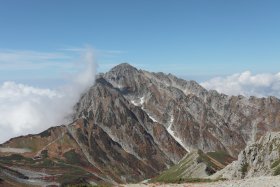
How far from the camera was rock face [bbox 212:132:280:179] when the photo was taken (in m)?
155

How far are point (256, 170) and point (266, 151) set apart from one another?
16.7m

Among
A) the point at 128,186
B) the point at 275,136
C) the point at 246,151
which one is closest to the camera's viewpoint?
the point at 128,186

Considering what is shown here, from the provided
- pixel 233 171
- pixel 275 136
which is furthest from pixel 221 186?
pixel 275 136

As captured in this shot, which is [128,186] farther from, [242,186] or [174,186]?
[242,186]

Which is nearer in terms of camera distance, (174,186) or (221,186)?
(221,186)

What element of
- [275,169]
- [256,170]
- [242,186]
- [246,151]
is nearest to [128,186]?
[242,186]

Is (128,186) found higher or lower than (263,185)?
lower

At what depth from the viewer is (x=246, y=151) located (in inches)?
6747

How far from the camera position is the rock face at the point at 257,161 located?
15475 centimetres

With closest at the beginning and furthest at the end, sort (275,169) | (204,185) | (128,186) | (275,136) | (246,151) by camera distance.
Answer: (204,185) < (128,186) < (275,169) < (246,151) < (275,136)

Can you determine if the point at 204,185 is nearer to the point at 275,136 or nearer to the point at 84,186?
the point at 84,186

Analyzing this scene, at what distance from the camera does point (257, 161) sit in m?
165

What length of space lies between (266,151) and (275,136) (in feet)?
51.4

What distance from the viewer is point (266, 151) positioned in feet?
563
